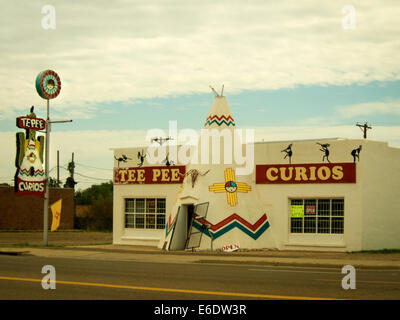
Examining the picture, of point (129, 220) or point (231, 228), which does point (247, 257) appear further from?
point (129, 220)

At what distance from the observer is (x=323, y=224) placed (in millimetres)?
26984

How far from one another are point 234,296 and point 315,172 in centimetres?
1608

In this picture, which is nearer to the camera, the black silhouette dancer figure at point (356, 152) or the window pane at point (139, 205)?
the black silhouette dancer figure at point (356, 152)

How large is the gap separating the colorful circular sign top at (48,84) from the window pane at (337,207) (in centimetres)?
1460

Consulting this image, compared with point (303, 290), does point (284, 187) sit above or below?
above

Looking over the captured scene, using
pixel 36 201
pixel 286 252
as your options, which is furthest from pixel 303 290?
pixel 36 201

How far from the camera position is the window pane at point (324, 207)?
26984 mm

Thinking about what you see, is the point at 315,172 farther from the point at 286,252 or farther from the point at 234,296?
the point at 234,296

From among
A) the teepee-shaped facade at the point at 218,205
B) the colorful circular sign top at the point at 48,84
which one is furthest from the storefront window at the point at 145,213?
the colorful circular sign top at the point at 48,84

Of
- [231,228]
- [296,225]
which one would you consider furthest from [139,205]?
[296,225]

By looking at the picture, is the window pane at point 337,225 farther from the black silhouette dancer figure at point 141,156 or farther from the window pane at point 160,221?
the black silhouette dancer figure at point 141,156

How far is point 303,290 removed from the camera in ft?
42.1

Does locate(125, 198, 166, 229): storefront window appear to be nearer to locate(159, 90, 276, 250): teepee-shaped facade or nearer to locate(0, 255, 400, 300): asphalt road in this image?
locate(159, 90, 276, 250): teepee-shaped facade
